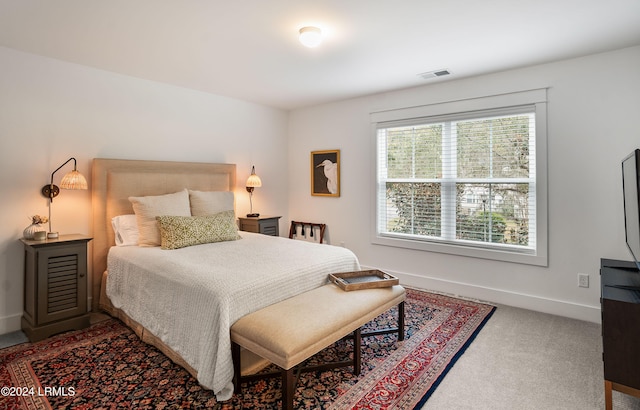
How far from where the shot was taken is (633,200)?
212 cm

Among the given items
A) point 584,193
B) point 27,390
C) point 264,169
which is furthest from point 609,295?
point 264,169

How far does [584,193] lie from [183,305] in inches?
136

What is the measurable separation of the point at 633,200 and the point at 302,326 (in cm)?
220

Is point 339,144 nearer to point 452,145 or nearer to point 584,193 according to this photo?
point 452,145

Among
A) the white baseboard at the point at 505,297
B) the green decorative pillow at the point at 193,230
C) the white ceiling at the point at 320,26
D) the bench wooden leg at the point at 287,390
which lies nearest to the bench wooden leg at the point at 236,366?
the bench wooden leg at the point at 287,390

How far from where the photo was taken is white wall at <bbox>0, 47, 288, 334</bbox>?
9.44 ft

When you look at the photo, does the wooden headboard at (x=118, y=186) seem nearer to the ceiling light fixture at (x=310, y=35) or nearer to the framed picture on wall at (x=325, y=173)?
the framed picture on wall at (x=325, y=173)

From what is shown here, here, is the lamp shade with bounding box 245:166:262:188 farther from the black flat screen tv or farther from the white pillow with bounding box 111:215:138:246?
the black flat screen tv

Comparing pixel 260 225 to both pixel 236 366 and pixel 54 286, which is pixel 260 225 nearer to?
pixel 54 286

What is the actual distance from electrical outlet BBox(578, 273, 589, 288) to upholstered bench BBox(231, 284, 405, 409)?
1939 mm

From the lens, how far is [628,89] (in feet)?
9.30

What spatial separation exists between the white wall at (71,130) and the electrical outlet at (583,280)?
4.12 metres

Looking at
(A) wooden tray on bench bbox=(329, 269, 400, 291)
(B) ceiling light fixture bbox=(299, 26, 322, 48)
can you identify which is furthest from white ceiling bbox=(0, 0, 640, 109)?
(A) wooden tray on bench bbox=(329, 269, 400, 291)

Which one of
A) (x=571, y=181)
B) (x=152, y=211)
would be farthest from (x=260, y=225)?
(x=571, y=181)
